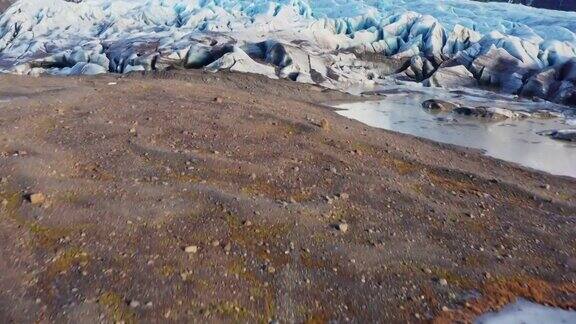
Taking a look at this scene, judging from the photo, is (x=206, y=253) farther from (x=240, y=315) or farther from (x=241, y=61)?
(x=241, y=61)

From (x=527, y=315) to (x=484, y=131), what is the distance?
13894mm

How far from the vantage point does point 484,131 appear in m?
19.1

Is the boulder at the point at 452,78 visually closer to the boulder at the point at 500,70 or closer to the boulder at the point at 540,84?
the boulder at the point at 500,70

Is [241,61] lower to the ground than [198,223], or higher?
lower

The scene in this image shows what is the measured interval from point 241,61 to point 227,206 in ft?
65.8

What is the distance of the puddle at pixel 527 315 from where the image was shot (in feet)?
20.3

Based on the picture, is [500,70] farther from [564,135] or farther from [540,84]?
[564,135]

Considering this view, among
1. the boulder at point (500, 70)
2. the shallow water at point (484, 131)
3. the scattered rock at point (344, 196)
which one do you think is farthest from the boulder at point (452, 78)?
the scattered rock at point (344, 196)

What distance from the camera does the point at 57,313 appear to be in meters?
5.48

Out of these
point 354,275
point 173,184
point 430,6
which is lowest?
point 430,6

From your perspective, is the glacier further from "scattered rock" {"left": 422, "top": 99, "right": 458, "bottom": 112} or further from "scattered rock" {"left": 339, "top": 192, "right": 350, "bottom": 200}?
"scattered rock" {"left": 339, "top": 192, "right": 350, "bottom": 200}

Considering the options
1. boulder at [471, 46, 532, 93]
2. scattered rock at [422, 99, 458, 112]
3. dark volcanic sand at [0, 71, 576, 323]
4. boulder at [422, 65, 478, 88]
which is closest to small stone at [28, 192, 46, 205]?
dark volcanic sand at [0, 71, 576, 323]

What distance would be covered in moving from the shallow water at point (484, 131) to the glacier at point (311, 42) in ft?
20.1

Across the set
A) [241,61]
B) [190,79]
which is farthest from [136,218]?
[241,61]
